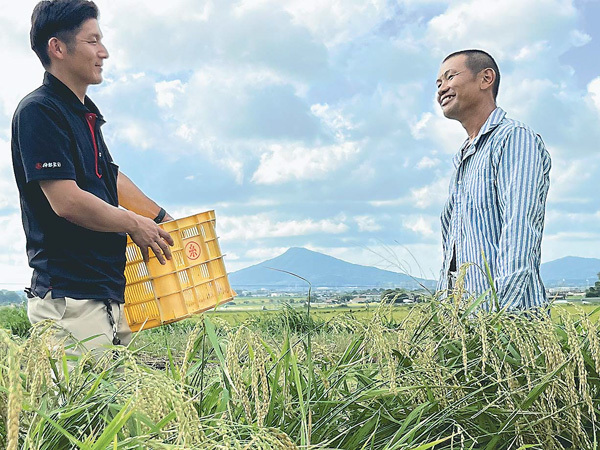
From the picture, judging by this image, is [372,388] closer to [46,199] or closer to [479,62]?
[46,199]

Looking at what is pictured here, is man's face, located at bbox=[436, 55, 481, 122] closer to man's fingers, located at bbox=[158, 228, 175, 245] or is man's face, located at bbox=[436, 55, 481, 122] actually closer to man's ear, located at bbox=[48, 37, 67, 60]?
man's fingers, located at bbox=[158, 228, 175, 245]

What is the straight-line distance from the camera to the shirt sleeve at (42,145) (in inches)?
111

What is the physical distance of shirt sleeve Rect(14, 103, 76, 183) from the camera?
2812 millimetres

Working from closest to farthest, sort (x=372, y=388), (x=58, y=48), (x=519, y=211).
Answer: (x=372, y=388) < (x=519, y=211) < (x=58, y=48)

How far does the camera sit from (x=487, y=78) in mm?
3246

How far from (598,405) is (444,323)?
0.47 m

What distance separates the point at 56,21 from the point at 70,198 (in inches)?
33.4

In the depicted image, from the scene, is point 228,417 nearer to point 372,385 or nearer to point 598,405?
point 372,385

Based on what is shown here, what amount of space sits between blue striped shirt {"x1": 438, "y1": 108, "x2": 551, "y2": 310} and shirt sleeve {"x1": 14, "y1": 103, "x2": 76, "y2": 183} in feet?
5.53

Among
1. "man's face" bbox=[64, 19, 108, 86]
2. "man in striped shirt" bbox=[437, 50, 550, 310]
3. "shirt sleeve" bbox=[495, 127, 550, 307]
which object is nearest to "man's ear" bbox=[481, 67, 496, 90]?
"man in striped shirt" bbox=[437, 50, 550, 310]

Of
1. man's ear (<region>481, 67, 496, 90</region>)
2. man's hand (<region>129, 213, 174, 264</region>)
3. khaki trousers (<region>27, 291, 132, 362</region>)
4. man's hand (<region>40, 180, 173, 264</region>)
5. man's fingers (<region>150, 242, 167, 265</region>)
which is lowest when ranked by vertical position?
khaki trousers (<region>27, 291, 132, 362</region>)

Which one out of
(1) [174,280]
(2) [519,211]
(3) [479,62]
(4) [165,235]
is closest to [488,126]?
(3) [479,62]

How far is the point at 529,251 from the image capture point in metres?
2.65

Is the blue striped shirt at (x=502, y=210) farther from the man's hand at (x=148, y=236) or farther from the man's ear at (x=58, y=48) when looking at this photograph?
the man's ear at (x=58, y=48)
